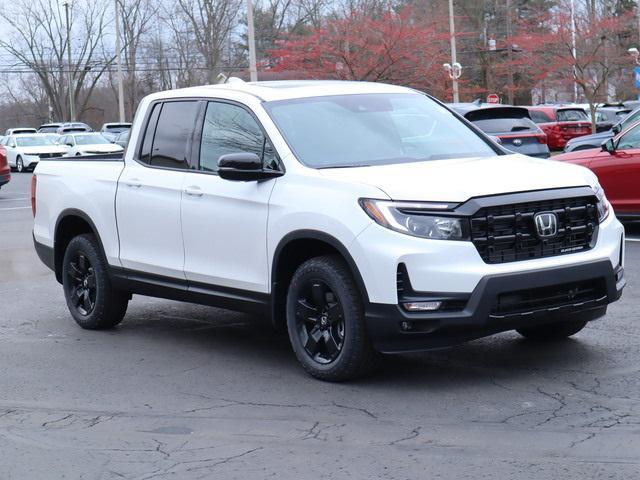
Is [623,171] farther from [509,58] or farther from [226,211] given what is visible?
[509,58]

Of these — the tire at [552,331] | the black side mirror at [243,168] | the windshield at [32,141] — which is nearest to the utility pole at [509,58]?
the windshield at [32,141]

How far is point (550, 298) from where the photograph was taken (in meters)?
6.50

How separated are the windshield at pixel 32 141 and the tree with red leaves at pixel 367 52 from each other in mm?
10984

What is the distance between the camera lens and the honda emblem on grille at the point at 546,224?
21.2ft

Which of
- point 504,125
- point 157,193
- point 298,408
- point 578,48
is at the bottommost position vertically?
point 298,408

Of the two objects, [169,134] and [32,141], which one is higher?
[169,134]

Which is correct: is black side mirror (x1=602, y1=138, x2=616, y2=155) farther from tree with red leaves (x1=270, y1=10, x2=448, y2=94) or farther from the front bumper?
tree with red leaves (x1=270, y1=10, x2=448, y2=94)

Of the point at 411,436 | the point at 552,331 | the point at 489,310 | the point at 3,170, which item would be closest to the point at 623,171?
the point at 552,331

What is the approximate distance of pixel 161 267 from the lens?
26.3ft

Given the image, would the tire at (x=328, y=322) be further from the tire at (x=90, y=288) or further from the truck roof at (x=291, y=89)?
the tire at (x=90, y=288)

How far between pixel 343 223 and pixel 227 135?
159 cm

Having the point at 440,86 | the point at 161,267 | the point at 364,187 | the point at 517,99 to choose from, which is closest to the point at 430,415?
the point at 364,187

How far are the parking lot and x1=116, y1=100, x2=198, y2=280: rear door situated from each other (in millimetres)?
687

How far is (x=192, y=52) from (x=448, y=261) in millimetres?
70479
